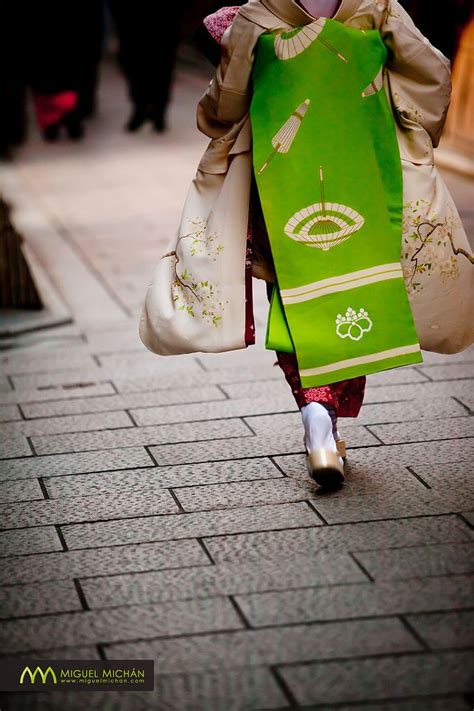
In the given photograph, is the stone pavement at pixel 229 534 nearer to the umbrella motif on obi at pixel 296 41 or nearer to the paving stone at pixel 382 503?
the paving stone at pixel 382 503

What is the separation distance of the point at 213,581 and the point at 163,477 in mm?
863

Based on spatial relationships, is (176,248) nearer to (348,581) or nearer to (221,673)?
(348,581)

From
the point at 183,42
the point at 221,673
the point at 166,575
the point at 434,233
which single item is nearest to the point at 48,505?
the point at 166,575

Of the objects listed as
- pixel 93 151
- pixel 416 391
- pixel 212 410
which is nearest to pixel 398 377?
pixel 416 391

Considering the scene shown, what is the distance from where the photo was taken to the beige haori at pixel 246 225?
11.8ft

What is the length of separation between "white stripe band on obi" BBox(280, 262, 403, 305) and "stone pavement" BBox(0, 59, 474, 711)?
0.66 meters

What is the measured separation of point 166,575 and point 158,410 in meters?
1.60

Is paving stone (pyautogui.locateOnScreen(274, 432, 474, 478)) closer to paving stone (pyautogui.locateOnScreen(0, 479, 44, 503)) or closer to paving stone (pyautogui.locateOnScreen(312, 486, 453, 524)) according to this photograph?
paving stone (pyautogui.locateOnScreen(312, 486, 453, 524))

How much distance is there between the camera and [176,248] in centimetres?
386

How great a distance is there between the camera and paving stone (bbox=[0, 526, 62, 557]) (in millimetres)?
3393

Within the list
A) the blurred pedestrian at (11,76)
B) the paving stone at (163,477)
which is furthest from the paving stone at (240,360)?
the blurred pedestrian at (11,76)

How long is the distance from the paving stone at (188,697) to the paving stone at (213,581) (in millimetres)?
426

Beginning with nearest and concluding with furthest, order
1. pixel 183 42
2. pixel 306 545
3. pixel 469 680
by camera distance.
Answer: pixel 469 680 → pixel 306 545 → pixel 183 42

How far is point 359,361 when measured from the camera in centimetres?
365
